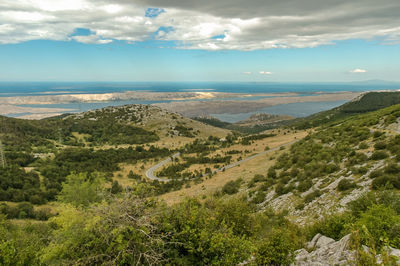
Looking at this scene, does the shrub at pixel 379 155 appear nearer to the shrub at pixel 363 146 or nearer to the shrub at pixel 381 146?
the shrub at pixel 381 146

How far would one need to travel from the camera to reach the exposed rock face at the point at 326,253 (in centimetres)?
742

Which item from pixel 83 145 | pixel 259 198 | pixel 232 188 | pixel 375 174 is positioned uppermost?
pixel 375 174

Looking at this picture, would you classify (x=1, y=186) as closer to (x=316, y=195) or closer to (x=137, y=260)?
(x=137, y=260)

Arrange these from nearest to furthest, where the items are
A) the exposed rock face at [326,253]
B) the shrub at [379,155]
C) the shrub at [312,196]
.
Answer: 1. the exposed rock face at [326,253]
2. the shrub at [312,196]
3. the shrub at [379,155]

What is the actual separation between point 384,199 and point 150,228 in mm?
11582

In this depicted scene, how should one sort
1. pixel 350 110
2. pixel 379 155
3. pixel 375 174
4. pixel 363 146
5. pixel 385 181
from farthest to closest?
pixel 350 110 < pixel 363 146 < pixel 379 155 < pixel 375 174 < pixel 385 181

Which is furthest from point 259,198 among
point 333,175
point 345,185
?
point 345,185

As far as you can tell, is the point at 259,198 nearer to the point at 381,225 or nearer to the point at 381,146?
the point at 381,146

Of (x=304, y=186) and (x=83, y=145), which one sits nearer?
(x=304, y=186)

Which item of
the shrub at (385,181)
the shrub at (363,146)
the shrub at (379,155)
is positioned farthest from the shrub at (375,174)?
the shrub at (363,146)

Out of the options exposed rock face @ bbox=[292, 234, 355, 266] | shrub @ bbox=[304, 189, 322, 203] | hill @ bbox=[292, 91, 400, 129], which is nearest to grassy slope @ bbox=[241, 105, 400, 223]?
shrub @ bbox=[304, 189, 322, 203]

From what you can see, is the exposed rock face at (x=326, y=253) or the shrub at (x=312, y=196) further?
the shrub at (x=312, y=196)

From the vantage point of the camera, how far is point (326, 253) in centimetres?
832

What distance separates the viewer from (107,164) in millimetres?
50781
